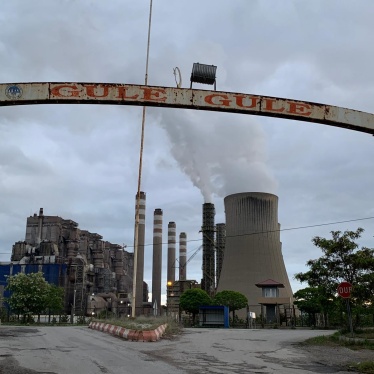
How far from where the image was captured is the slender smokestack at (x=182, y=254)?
257ft

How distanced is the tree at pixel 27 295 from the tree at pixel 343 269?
96.5 feet

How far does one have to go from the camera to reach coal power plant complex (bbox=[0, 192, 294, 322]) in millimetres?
47594

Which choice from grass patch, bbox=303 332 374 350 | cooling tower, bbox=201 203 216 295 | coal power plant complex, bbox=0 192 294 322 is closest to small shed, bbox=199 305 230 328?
coal power plant complex, bbox=0 192 294 322

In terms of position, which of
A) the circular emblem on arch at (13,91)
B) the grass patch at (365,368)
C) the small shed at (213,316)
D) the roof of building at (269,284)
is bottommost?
the small shed at (213,316)

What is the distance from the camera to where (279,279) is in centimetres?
4909

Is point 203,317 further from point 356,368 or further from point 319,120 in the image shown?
point 319,120

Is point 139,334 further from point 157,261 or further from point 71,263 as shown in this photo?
point 71,263

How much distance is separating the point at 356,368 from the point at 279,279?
40.2 metres

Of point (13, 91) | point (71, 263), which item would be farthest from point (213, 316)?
point (71, 263)

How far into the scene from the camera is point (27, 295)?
41.1 m

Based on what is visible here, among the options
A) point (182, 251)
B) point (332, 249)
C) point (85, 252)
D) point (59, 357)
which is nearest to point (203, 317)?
point (332, 249)

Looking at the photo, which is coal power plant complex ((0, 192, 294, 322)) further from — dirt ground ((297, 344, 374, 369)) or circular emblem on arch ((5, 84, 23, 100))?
circular emblem on arch ((5, 84, 23, 100))

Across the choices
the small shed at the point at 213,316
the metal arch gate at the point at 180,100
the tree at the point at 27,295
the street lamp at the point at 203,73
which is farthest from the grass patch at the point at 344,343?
the tree at the point at 27,295

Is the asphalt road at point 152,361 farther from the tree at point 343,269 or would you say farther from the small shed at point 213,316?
the small shed at point 213,316
